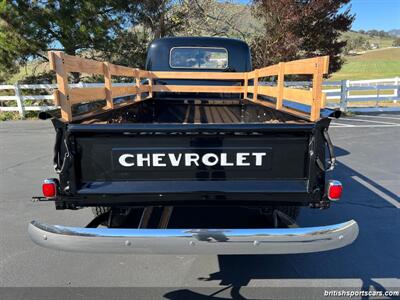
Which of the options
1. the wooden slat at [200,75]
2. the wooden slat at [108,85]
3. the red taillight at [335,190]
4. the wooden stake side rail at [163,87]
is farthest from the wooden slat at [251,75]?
the red taillight at [335,190]

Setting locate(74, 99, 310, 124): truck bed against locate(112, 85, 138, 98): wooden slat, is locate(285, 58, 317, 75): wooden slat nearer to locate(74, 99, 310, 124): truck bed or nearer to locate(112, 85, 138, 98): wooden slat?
locate(74, 99, 310, 124): truck bed

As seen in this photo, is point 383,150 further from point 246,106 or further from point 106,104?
point 106,104

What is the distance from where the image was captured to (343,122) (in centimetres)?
1111

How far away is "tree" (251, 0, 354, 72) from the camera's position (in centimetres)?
1278

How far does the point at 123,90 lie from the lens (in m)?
4.20

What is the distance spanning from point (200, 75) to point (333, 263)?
143 inches

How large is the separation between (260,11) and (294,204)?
13350 mm

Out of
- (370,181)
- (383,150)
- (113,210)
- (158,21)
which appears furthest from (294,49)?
(113,210)

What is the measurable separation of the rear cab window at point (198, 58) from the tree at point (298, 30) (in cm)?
775

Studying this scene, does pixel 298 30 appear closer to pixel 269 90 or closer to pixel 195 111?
pixel 195 111

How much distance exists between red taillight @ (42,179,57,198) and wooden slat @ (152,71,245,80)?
11.7ft

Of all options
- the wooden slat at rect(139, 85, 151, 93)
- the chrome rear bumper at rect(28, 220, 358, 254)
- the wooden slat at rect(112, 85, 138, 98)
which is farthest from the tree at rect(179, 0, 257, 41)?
the chrome rear bumper at rect(28, 220, 358, 254)

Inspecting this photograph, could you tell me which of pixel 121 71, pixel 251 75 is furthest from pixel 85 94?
pixel 251 75

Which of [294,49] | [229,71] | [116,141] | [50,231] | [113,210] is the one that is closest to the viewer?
[50,231]
